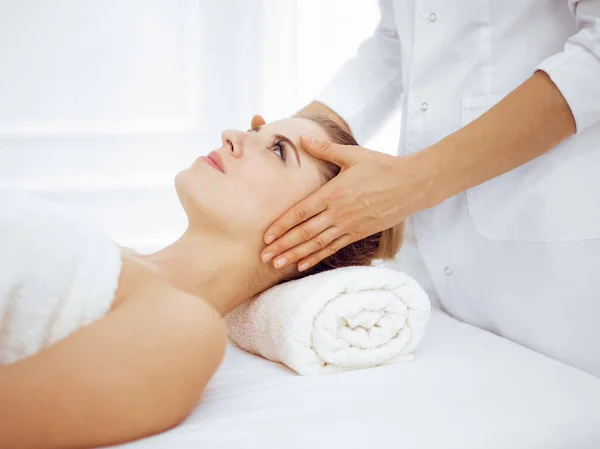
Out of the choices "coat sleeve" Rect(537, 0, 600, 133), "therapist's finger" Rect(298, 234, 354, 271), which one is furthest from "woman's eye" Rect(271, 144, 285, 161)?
"coat sleeve" Rect(537, 0, 600, 133)

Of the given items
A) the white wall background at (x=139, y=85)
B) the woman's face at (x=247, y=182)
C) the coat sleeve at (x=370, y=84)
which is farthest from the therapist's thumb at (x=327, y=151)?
the white wall background at (x=139, y=85)

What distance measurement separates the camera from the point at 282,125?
146 centimetres

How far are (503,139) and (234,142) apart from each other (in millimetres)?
579

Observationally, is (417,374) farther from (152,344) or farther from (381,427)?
(152,344)

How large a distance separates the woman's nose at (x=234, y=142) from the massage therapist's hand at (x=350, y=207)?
18 centimetres

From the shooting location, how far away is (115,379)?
92 cm

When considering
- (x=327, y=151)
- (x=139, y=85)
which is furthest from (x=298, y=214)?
(x=139, y=85)

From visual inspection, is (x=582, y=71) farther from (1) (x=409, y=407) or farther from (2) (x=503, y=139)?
(1) (x=409, y=407)

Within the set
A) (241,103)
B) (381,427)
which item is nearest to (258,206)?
(381,427)

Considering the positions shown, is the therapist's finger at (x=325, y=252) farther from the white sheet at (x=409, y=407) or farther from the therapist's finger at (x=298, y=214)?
the white sheet at (x=409, y=407)

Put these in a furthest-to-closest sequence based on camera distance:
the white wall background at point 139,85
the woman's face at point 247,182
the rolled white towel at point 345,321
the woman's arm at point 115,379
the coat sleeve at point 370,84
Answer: the white wall background at point 139,85 < the coat sleeve at point 370,84 < the woman's face at point 247,182 < the rolled white towel at point 345,321 < the woman's arm at point 115,379

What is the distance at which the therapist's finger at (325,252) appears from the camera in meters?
1.33

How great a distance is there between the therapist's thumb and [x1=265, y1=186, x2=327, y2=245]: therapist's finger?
9 centimetres

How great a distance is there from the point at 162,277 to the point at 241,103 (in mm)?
1872
